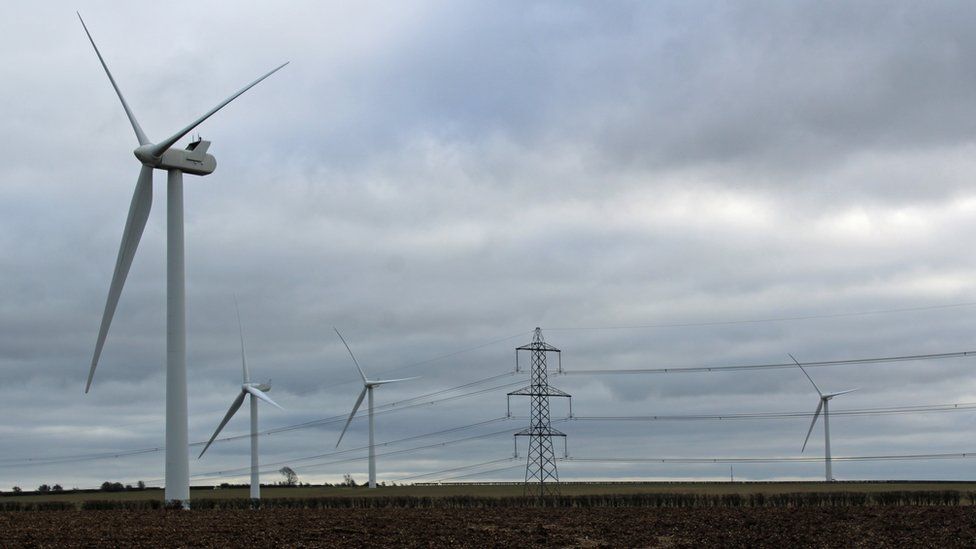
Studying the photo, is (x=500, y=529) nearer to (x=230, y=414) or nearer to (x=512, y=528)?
(x=512, y=528)

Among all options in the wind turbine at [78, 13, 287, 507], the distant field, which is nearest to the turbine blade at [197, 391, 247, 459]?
the distant field

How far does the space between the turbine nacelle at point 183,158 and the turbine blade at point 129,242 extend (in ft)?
2.58

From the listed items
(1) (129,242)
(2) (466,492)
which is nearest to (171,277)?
(1) (129,242)

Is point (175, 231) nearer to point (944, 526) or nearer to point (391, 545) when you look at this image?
point (391, 545)

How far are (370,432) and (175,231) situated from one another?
2628 inches

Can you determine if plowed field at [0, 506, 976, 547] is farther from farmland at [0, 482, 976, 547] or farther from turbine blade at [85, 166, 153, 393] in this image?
turbine blade at [85, 166, 153, 393]

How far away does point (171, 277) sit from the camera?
2699 inches

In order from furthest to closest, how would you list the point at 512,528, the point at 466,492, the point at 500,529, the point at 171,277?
the point at 466,492 → the point at 171,277 → the point at 512,528 → the point at 500,529

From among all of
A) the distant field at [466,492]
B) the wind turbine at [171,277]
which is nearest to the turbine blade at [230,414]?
the distant field at [466,492]

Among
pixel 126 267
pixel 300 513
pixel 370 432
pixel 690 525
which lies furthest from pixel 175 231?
pixel 370 432

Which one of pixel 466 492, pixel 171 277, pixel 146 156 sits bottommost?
pixel 466 492

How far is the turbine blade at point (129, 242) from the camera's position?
67.3 metres

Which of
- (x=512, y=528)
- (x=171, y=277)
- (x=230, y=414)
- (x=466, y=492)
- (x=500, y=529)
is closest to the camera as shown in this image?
(x=500, y=529)

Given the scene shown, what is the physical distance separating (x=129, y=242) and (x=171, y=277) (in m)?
3.51
